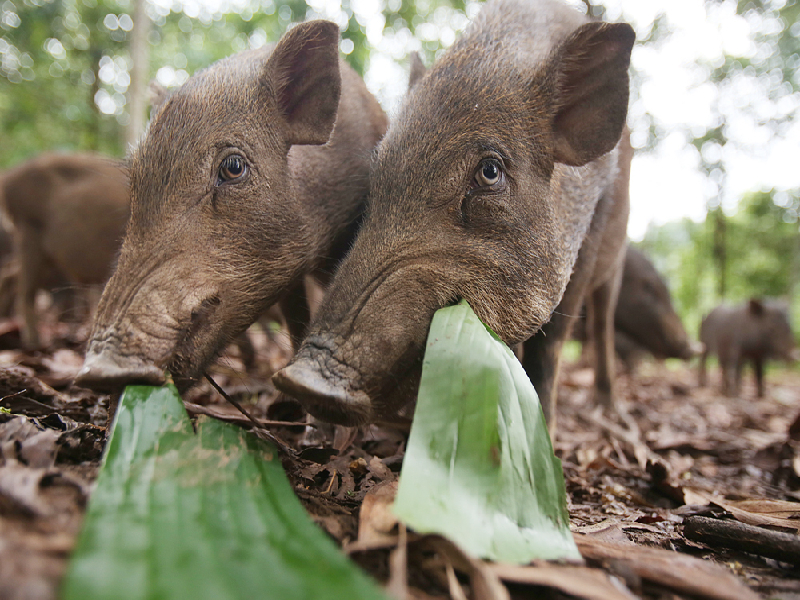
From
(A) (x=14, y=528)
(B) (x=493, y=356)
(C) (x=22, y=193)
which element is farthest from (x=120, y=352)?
(C) (x=22, y=193)

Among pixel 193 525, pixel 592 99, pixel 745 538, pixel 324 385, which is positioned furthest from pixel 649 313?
pixel 193 525

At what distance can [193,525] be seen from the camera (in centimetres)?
110

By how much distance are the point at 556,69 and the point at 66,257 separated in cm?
548

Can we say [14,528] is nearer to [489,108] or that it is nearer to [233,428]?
[233,428]

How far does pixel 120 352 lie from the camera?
1.74 metres

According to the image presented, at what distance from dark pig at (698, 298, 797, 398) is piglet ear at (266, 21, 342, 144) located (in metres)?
10.1

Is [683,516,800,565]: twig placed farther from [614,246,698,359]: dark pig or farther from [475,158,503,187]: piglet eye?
[614,246,698,359]: dark pig

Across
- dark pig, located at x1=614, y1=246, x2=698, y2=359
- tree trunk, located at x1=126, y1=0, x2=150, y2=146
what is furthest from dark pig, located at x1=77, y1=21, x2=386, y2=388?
dark pig, located at x1=614, y1=246, x2=698, y2=359

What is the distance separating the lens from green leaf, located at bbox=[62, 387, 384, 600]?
906mm

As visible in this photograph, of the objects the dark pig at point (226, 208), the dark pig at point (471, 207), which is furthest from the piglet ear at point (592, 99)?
the dark pig at point (226, 208)

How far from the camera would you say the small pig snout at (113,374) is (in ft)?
5.33

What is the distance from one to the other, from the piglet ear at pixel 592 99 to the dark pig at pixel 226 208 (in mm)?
954

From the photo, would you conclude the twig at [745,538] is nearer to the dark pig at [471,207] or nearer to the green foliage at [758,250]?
the dark pig at [471,207]

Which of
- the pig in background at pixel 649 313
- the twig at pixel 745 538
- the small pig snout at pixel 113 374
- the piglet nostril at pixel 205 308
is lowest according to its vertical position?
the twig at pixel 745 538
